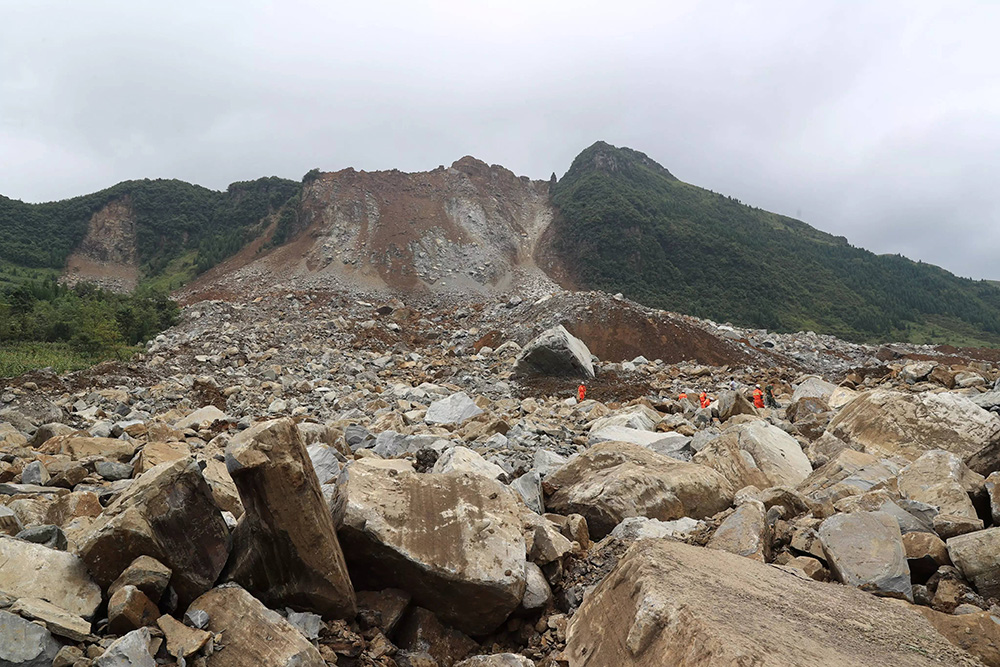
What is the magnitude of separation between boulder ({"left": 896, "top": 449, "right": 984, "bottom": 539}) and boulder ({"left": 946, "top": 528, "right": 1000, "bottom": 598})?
0.45m

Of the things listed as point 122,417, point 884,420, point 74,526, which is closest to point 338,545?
point 74,526

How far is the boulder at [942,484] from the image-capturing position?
12.4ft

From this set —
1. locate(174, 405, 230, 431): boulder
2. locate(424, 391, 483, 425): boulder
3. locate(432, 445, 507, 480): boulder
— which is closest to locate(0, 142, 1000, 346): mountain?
locate(174, 405, 230, 431): boulder

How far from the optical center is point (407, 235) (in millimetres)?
48000

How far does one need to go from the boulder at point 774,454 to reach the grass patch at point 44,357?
16222mm

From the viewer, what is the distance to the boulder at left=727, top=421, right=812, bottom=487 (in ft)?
18.0

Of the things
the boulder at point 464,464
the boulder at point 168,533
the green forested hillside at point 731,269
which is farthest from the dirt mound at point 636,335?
the green forested hillside at point 731,269

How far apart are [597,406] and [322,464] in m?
6.97

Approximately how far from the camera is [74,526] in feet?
12.4

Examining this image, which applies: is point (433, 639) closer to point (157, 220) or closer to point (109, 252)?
point (109, 252)

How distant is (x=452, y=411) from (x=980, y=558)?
7550 millimetres

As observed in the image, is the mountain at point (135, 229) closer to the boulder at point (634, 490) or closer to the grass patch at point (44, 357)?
the grass patch at point (44, 357)

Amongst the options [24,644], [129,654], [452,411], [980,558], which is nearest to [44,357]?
[452,411]

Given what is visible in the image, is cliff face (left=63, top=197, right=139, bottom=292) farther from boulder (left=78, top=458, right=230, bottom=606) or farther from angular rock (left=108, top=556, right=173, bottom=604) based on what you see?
angular rock (left=108, top=556, right=173, bottom=604)
